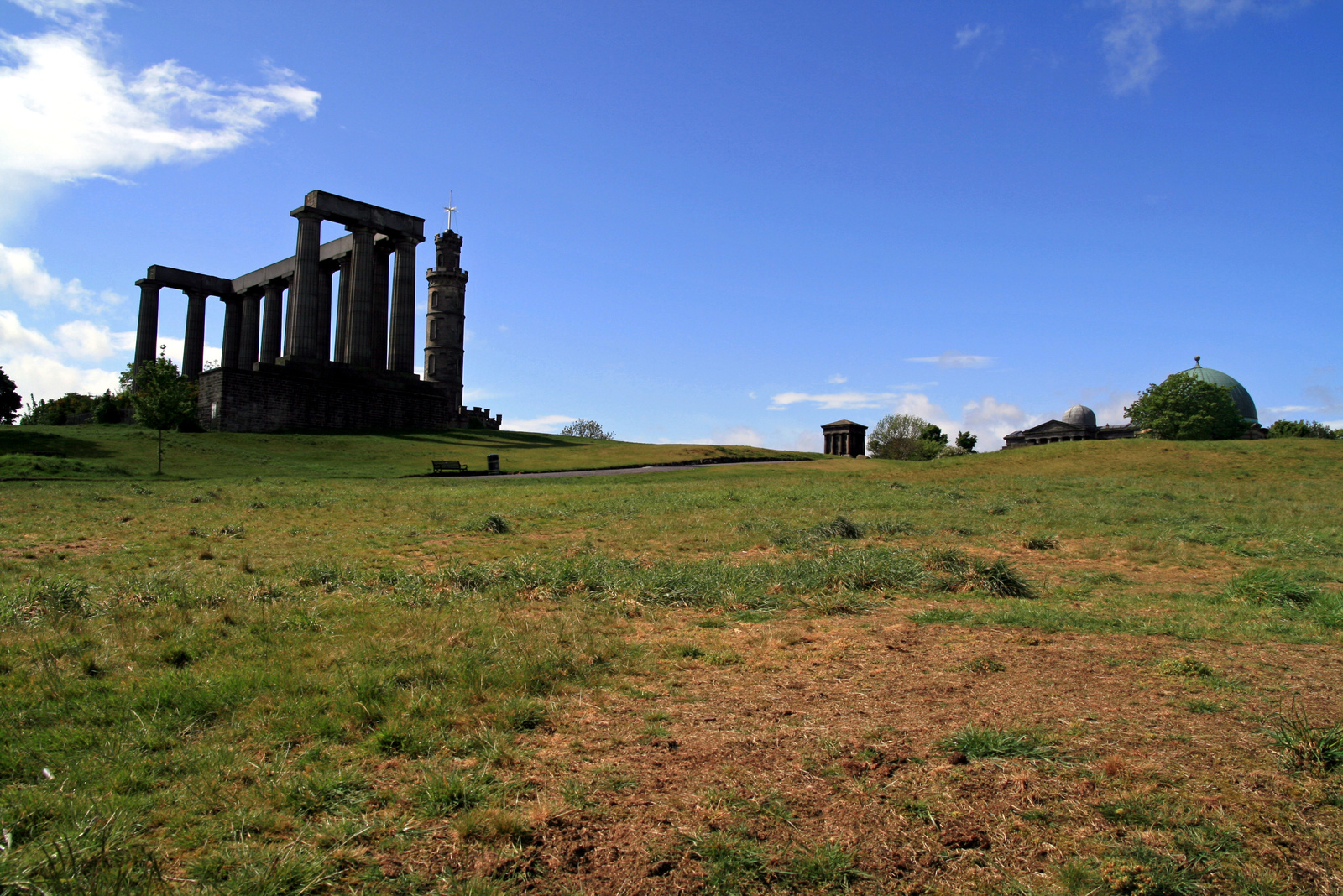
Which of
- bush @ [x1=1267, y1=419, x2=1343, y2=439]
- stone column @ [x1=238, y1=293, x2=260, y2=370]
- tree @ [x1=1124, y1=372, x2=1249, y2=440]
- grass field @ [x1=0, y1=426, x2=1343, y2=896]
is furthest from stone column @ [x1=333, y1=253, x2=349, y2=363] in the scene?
bush @ [x1=1267, y1=419, x2=1343, y2=439]

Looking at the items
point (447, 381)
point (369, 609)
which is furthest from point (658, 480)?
point (447, 381)

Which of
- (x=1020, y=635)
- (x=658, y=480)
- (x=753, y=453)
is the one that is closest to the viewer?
(x=1020, y=635)

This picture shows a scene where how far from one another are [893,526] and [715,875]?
13502mm

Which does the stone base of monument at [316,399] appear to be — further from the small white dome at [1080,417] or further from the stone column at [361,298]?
the small white dome at [1080,417]

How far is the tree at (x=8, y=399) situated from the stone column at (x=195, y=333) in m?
14.0

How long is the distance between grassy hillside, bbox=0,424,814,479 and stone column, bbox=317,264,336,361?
1067 centimetres

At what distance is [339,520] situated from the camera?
58.7 feet

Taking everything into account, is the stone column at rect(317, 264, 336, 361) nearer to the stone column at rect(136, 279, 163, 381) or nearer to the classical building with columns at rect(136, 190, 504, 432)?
the classical building with columns at rect(136, 190, 504, 432)

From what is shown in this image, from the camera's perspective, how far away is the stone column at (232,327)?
82.4m

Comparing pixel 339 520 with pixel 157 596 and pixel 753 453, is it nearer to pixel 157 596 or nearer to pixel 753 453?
pixel 157 596

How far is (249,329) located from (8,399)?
2112cm

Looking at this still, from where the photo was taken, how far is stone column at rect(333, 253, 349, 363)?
69.8 meters

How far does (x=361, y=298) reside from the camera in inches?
2623

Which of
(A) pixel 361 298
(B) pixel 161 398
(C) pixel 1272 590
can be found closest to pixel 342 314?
(A) pixel 361 298
